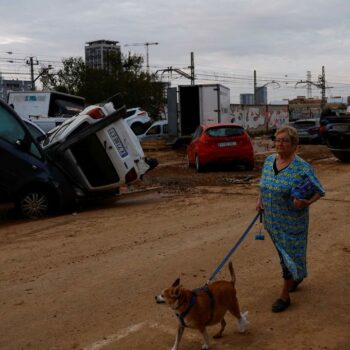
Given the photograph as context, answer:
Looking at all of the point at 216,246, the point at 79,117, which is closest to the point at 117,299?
the point at 216,246

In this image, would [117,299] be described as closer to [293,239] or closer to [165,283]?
[165,283]

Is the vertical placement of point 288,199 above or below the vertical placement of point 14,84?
below

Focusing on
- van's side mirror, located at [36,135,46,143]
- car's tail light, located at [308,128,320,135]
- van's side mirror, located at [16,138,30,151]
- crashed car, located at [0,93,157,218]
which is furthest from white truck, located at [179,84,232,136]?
van's side mirror, located at [16,138,30,151]

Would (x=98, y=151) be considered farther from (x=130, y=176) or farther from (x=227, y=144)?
(x=227, y=144)

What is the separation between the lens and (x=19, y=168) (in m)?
9.90

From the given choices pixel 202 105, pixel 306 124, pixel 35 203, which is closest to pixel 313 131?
pixel 306 124

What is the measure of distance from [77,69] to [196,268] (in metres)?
46.9

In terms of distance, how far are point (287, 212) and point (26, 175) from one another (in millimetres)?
6439

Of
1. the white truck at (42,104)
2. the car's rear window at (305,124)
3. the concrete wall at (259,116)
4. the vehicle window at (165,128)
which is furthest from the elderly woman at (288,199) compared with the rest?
the concrete wall at (259,116)

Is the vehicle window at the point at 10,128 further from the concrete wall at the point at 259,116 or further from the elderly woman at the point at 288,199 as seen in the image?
the concrete wall at the point at 259,116

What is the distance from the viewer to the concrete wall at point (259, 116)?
41188mm

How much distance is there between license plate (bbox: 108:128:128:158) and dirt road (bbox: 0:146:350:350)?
3.61 feet

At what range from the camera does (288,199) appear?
459cm

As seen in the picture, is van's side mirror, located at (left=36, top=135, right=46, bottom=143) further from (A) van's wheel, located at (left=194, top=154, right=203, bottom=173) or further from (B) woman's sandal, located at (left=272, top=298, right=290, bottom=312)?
(B) woman's sandal, located at (left=272, top=298, right=290, bottom=312)
